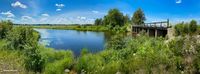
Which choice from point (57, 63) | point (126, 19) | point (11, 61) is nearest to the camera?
point (57, 63)

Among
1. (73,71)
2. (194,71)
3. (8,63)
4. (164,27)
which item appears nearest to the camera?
(194,71)

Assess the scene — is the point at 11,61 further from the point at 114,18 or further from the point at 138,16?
the point at 114,18

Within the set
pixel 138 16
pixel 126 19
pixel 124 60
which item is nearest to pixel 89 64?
pixel 124 60

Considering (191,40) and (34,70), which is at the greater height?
(191,40)

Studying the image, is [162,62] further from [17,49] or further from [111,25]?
[111,25]

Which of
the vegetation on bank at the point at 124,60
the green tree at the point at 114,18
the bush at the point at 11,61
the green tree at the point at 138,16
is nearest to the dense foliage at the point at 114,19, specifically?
the green tree at the point at 114,18

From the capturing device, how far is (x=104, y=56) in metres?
18.5

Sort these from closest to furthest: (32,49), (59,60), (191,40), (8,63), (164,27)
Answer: (191,40) → (59,60) → (32,49) → (8,63) → (164,27)

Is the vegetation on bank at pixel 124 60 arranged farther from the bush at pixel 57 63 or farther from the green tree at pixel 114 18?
the green tree at pixel 114 18

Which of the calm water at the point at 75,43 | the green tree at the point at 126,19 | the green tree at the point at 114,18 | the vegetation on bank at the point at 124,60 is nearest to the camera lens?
the vegetation on bank at the point at 124,60

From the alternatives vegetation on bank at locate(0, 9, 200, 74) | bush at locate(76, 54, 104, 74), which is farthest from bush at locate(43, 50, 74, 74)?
bush at locate(76, 54, 104, 74)

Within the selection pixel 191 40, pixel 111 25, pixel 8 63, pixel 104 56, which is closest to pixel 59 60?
pixel 104 56

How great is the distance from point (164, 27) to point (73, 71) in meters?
32.7

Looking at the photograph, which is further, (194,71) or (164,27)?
(164,27)
